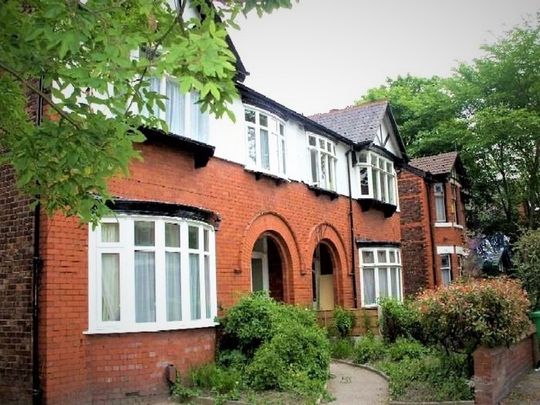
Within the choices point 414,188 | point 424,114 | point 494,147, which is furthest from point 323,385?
point 424,114

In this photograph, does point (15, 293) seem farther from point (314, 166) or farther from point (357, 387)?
point (314, 166)

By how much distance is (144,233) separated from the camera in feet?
34.0

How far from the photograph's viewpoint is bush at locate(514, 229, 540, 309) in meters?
15.9

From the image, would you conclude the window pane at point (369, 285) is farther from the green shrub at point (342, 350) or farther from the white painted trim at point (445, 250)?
the white painted trim at point (445, 250)

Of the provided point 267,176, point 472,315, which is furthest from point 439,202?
point 472,315

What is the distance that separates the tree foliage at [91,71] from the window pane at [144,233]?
4038mm

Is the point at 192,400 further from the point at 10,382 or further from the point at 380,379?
the point at 380,379

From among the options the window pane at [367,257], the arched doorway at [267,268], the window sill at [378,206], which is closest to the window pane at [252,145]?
the arched doorway at [267,268]

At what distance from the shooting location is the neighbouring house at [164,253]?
9.16 metres

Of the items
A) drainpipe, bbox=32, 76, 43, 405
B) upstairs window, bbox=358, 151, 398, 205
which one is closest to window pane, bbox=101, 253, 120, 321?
drainpipe, bbox=32, 76, 43, 405

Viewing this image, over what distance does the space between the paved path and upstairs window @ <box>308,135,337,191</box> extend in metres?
6.57

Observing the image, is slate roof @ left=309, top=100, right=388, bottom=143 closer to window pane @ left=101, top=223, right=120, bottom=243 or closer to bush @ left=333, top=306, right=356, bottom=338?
bush @ left=333, top=306, right=356, bottom=338

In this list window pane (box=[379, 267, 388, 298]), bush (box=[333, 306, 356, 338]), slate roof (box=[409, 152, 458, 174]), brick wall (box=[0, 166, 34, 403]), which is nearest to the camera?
brick wall (box=[0, 166, 34, 403])

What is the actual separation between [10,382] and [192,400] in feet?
9.68
